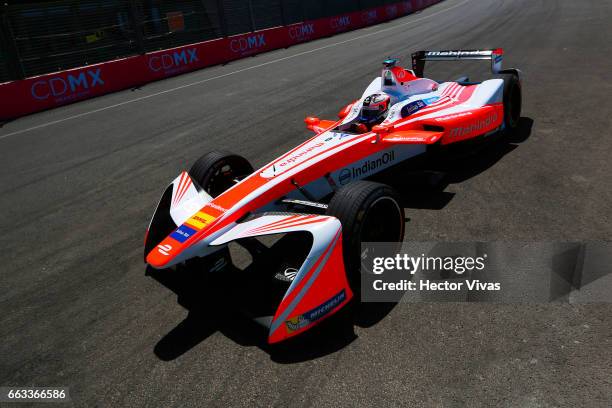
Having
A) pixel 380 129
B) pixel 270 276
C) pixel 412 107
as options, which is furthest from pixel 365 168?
pixel 270 276

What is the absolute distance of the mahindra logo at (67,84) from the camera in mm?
14260

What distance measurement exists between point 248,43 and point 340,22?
8.31 m

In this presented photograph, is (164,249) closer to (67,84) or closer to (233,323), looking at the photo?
(233,323)

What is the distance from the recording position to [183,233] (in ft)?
13.5

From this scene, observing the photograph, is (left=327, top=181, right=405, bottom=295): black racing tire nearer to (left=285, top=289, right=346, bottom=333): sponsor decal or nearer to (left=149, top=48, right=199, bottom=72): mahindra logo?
(left=285, top=289, right=346, bottom=333): sponsor decal

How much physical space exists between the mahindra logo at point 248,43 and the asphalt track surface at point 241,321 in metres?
9.71

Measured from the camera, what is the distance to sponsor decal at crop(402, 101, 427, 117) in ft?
21.1

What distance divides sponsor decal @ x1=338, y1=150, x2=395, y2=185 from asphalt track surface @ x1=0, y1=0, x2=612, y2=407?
0.64 m

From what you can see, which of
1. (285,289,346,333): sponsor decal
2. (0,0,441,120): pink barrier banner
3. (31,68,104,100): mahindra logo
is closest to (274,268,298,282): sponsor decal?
(285,289,346,333): sponsor decal

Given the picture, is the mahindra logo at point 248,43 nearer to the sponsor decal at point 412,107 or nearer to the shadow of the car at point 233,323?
the sponsor decal at point 412,107

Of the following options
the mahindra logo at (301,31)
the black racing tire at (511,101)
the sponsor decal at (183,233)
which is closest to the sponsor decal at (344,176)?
the sponsor decal at (183,233)

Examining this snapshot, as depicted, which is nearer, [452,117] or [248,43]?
[452,117]

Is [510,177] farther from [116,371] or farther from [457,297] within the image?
[116,371]

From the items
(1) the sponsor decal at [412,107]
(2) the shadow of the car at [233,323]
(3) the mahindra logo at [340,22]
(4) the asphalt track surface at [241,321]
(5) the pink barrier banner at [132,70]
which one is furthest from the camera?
(3) the mahindra logo at [340,22]
